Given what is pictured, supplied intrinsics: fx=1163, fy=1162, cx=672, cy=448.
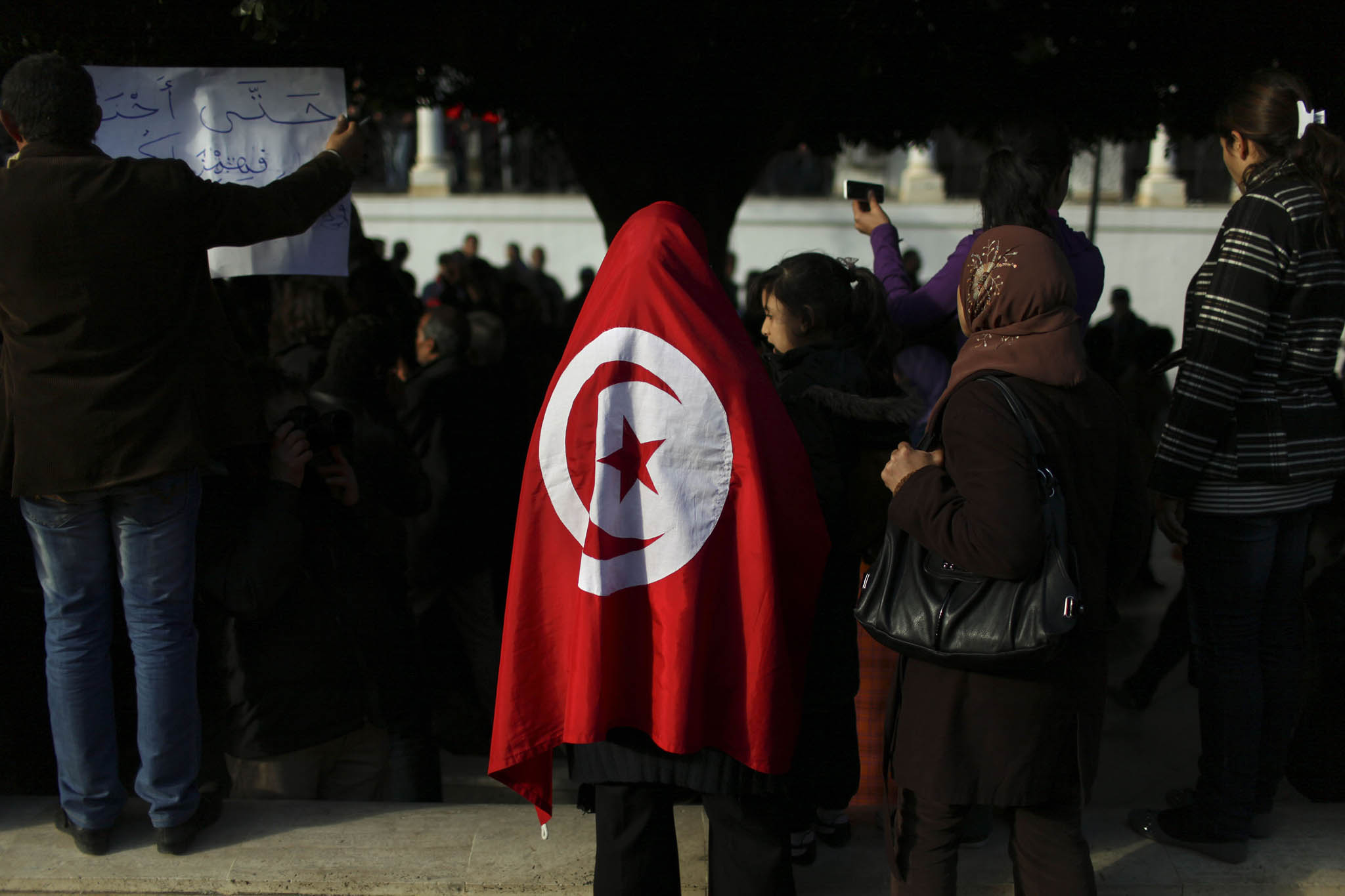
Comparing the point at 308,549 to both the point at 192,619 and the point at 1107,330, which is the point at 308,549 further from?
the point at 1107,330

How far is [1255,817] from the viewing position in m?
3.04

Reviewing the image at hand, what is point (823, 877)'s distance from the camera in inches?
112

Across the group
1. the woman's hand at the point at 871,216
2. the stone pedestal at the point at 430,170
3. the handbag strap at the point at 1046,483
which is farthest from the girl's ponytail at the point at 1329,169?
the stone pedestal at the point at 430,170

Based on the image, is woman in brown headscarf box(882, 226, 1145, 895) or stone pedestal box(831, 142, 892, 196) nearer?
woman in brown headscarf box(882, 226, 1145, 895)

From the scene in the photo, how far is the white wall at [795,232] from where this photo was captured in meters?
17.7

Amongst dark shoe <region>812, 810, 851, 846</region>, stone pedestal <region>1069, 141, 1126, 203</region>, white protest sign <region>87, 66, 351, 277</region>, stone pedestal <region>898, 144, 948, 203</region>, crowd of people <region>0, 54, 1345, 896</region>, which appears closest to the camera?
crowd of people <region>0, 54, 1345, 896</region>

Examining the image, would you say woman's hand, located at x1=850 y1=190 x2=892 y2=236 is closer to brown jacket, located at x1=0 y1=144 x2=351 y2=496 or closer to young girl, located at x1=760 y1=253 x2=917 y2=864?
young girl, located at x1=760 y1=253 x2=917 y2=864

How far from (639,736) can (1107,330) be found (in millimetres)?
4977

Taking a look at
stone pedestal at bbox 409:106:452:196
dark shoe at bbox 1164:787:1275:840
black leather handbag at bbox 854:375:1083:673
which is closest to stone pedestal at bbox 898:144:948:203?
stone pedestal at bbox 409:106:452:196

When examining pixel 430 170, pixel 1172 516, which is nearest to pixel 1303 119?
pixel 1172 516

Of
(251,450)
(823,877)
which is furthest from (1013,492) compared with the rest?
(251,450)

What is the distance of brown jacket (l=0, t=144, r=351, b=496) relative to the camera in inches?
99.7

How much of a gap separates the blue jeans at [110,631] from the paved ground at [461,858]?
0.15 m

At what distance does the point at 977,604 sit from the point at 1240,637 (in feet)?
3.43
